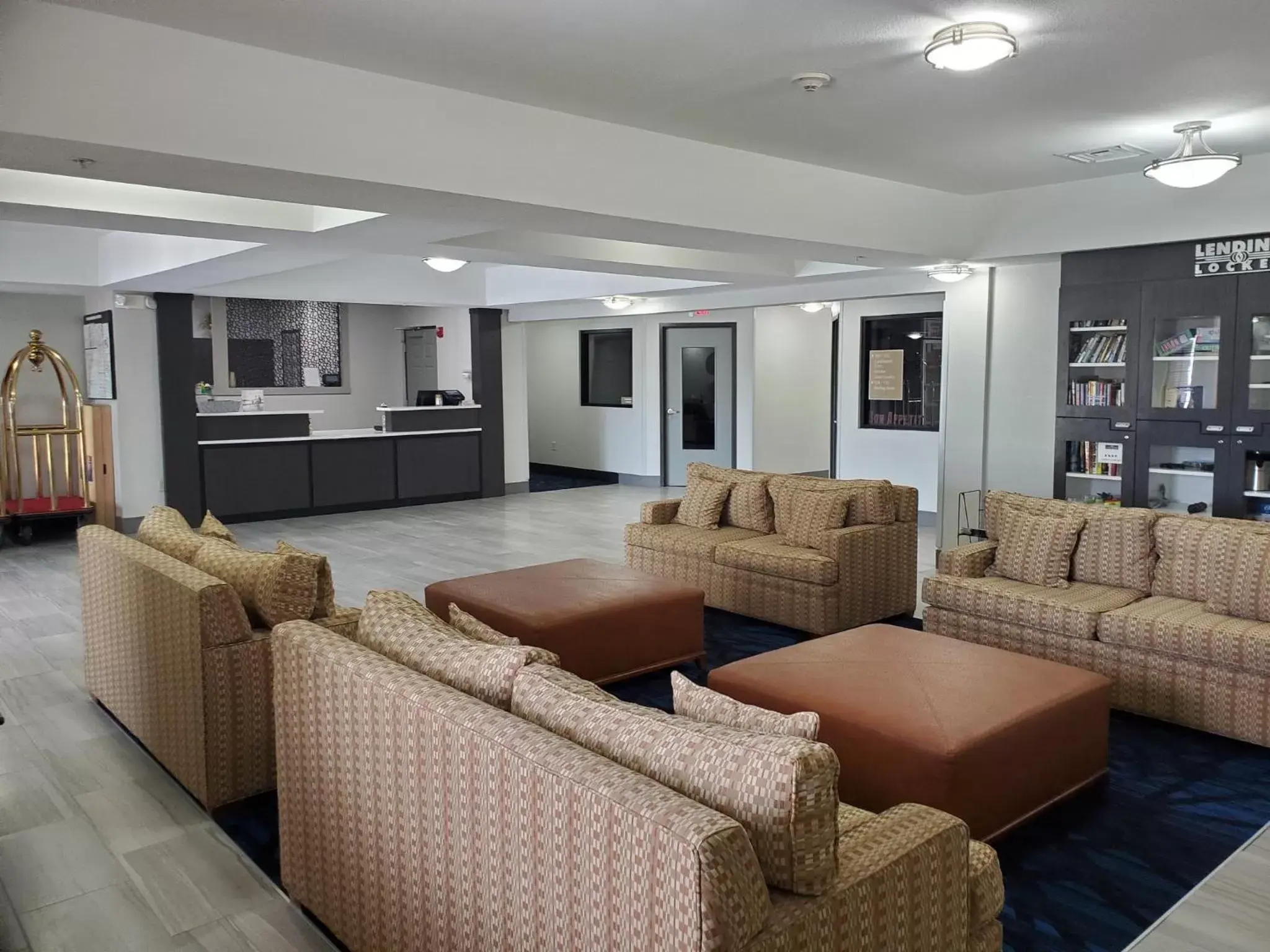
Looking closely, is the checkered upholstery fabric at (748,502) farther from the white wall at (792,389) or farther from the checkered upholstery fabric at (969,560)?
the white wall at (792,389)

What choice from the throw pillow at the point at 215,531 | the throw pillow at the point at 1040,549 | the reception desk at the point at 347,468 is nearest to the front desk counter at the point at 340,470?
the reception desk at the point at 347,468

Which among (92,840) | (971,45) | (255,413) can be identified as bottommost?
(92,840)

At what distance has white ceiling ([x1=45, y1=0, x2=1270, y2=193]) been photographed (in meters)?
2.99

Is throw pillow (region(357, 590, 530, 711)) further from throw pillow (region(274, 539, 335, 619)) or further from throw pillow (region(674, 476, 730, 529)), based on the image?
throw pillow (region(674, 476, 730, 529))

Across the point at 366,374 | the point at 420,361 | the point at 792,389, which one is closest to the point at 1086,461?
the point at 792,389

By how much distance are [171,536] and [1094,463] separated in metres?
5.48

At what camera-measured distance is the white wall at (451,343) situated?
11.9 meters

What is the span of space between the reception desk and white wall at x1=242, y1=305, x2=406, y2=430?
1723mm

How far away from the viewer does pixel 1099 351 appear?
6418 mm

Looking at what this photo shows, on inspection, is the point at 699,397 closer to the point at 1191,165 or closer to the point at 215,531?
the point at 1191,165

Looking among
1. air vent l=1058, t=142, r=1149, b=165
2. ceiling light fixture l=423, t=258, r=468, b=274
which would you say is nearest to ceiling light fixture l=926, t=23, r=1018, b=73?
air vent l=1058, t=142, r=1149, b=165

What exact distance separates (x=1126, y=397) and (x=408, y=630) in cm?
516

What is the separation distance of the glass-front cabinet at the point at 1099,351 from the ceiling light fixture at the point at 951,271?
67 cm

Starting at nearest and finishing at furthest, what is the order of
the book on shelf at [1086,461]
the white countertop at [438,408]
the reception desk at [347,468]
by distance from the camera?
the book on shelf at [1086,461] → the reception desk at [347,468] → the white countertop at [438,408]
